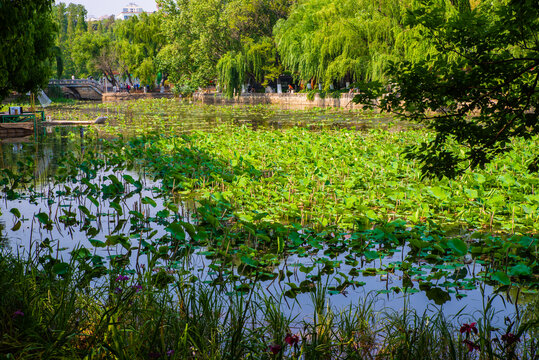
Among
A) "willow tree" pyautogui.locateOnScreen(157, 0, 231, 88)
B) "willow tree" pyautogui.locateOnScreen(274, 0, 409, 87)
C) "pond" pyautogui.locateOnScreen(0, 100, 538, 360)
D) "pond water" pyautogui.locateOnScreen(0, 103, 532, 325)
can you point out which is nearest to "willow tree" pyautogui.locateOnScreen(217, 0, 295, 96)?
"willow tree" pyautogui.locateOnScreen(157, 0, 231, 88)

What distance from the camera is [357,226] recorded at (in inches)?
237

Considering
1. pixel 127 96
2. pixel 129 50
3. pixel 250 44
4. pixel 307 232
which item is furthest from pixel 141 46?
pixel 307 232

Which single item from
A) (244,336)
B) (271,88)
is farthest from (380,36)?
(244,336)

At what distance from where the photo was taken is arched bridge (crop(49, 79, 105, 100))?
54.7 meters

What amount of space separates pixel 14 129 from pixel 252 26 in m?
28.0

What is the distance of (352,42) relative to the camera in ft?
87.3

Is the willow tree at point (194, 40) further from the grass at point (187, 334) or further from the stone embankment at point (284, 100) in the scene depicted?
the grass at point (187, 334)

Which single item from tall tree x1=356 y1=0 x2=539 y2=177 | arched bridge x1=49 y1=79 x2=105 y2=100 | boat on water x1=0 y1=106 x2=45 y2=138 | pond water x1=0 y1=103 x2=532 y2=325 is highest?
arched bridge x1=49 y1=79 x2=105 y2=100

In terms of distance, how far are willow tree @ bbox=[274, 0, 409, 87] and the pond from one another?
15276 millimetres

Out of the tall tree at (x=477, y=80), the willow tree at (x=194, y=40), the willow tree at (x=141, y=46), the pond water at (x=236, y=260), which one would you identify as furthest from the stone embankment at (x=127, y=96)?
Answer: the tall tree at (x=477, y=80)

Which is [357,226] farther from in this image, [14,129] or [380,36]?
[380,36]

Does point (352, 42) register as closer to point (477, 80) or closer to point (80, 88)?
point (477, 80)

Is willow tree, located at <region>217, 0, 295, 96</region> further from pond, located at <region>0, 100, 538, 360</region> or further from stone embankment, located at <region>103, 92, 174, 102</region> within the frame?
pond, located at <region>0, 100, 538, 360</region>

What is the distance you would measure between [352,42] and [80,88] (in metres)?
38.2
